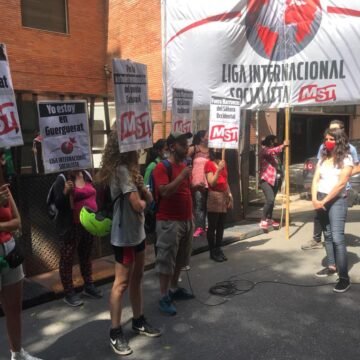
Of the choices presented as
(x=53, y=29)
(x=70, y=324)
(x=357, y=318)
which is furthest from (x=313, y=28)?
(x=53, y=29)

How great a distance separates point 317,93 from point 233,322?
409cm

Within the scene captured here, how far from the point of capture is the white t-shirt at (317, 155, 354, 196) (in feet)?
17.2

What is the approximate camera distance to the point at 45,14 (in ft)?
54.3

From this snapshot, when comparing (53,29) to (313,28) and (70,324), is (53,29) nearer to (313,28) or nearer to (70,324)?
(313,28)

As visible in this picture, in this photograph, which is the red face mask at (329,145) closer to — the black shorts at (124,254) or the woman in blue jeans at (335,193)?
the woman in blue jeans at (335,193)

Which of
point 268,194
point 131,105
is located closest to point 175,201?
point 131,105

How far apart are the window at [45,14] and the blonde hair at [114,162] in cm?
1401

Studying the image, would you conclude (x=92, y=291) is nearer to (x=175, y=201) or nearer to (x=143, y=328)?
(x=143, y=328)

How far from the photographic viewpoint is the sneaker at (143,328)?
159 inches

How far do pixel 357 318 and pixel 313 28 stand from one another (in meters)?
4.49

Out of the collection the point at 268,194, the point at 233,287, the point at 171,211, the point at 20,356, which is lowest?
the point at 233,287

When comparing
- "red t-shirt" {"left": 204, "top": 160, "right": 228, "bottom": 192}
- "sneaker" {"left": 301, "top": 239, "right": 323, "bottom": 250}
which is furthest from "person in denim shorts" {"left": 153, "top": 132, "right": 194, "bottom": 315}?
"sneaker" {"left": 301, "top": 239, "right": 323, "bottom": 250}

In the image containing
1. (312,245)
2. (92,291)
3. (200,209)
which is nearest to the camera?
(92,291)

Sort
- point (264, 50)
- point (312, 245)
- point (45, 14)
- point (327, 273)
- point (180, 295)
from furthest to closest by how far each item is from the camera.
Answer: point (45, 14) → point (264, 50) → point (312, 245) → point (327, 273) → point (180, 295)
